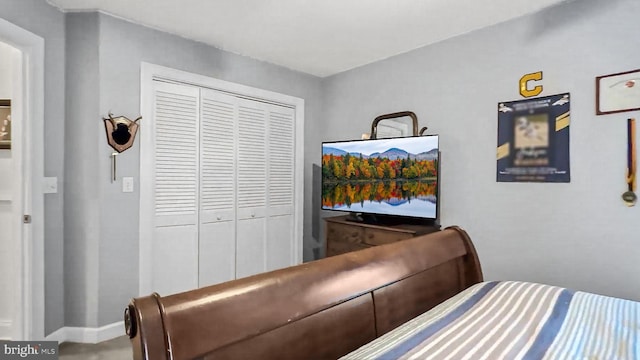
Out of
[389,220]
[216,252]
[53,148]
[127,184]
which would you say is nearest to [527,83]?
[389,220]

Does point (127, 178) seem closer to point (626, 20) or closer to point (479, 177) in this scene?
point (479, 177)

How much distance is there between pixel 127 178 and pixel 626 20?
3.46m

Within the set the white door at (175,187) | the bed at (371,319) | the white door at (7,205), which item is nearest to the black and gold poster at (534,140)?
the bed at (371,319)

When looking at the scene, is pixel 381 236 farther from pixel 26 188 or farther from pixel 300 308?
pixel 26 188

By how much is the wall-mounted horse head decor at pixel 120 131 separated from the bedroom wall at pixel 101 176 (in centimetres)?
5

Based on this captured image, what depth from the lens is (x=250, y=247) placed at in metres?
3.28

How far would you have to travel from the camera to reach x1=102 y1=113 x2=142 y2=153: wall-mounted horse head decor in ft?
7.77

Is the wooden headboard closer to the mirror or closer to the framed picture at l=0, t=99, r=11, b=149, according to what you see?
the mirror

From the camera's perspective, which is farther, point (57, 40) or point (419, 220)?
point (419, 220)

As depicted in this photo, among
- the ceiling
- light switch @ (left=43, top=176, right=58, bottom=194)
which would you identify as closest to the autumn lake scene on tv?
the ceiling

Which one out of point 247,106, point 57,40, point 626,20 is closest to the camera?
point 626,20

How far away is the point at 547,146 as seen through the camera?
2.23 metres

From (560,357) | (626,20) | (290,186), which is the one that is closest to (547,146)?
(626,20)

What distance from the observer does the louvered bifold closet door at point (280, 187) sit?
11.3 ft
